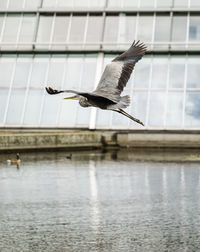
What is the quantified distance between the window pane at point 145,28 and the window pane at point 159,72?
123cm

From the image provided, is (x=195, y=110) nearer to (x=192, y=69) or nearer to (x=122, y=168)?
(x=192, y=69)

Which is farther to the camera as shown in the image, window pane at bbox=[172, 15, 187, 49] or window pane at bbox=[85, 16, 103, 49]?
window pane at bbox=[85, 16, 103, 49]

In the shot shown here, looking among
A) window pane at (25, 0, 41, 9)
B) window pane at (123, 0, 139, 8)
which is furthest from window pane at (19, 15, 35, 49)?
window pane at (123, 0, 139, 8)

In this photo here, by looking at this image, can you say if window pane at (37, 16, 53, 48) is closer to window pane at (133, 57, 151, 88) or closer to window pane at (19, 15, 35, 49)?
window pane at (19, 15, 35, 49)

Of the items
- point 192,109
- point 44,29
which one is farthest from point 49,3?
point 192,109

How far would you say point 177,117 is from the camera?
32.8 meters

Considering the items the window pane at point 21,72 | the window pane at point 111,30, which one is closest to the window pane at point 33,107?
the window pane at point 21,72

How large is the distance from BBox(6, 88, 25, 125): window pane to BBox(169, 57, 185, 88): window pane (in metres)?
6.72

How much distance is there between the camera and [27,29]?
36562mm

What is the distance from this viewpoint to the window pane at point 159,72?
33.6 metres

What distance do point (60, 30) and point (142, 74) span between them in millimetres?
4966

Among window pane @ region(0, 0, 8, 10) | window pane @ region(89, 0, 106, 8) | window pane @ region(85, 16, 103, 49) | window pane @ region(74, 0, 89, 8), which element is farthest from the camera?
window pane @ region(0, 0, 8, 10)

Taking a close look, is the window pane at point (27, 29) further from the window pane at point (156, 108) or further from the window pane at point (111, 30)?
the window pane at point (156, 108)

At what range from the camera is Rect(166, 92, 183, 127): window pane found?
32688mm
